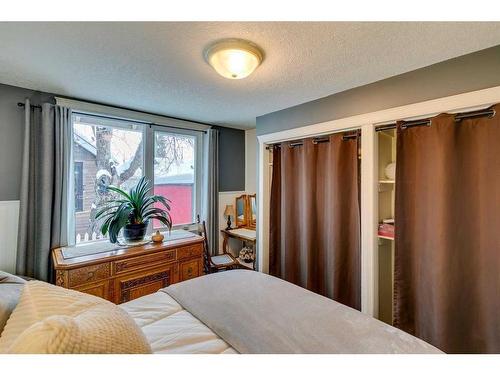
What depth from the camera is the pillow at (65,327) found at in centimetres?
57

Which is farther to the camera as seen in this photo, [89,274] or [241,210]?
[241,210]

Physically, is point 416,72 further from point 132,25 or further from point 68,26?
point 68,26

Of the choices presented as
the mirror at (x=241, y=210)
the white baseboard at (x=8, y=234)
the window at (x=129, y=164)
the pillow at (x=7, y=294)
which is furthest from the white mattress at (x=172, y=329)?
the mirror at (x=241, y=210)

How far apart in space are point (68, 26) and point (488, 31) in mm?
2159

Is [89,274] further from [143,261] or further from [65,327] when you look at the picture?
[65,327]

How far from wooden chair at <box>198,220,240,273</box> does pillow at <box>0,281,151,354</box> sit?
180 cm

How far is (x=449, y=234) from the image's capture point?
1.52 m

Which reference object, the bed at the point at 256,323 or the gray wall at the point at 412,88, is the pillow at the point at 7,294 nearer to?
the bed at the point at 256,323

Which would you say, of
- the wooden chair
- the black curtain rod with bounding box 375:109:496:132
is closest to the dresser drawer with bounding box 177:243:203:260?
the wooden chair

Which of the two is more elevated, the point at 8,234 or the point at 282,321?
the point at 8,234

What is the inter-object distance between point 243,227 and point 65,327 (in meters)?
2.94

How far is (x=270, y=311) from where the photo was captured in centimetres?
123

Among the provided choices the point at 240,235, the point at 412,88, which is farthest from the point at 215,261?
the point at 412,88

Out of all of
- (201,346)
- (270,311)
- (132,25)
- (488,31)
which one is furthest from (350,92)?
(201,346)
